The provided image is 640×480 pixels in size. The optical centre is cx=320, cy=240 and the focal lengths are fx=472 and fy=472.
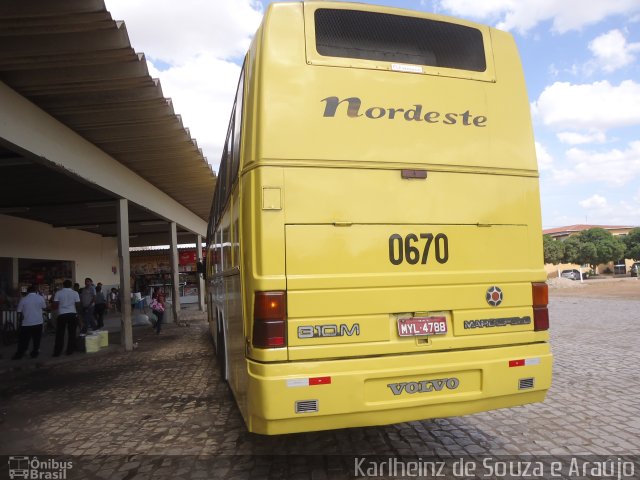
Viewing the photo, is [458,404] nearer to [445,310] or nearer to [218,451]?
[445,310]

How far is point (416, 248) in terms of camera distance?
→ 3615 millimetres

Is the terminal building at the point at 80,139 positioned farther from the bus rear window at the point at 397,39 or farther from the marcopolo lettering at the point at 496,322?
the marcopolo lettering at the point at 496,322

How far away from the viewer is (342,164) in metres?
3.51

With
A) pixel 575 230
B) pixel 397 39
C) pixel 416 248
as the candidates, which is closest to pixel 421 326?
pixel 416 248

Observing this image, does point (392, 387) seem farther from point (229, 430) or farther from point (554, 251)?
point (554, 251)

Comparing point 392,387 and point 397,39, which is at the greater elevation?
point 397,39

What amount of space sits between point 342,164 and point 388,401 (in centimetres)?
177

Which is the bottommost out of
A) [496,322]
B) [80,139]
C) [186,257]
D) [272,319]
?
[496,322]

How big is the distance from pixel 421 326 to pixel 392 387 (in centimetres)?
50

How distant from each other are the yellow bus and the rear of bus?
1cm

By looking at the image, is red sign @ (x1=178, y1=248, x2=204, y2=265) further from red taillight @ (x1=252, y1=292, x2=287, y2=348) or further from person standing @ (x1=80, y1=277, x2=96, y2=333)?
red taillight @ (x1=252, y1=292, x2=287, y2=348)

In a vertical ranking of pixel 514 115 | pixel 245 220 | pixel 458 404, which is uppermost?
pixel 514 115

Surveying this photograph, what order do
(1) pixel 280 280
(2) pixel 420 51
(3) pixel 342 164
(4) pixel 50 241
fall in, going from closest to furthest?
1. (1) pixel 280 280
2. (3) pixel 342 164
3. (2) pixel 420 51
4. (4) pixel 50 241

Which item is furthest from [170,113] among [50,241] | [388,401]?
[50,241]
